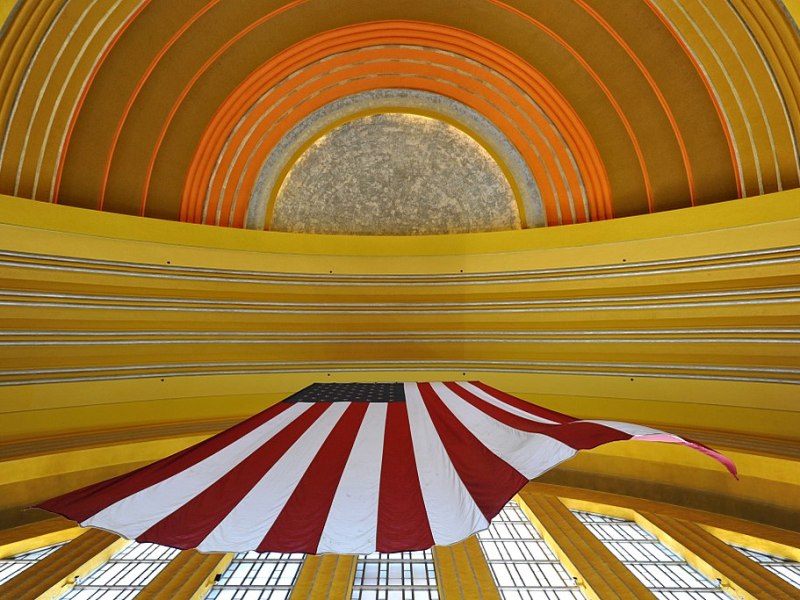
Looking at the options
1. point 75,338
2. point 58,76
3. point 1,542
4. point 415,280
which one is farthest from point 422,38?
point 1,542

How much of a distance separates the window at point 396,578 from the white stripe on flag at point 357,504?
0.92 m

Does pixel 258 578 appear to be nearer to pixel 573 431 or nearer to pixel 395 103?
pixel 573 431

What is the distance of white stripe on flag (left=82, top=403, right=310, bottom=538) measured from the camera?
214cm

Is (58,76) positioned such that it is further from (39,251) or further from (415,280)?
(415,280)

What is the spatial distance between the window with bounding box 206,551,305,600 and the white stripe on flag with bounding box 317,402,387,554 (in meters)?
1.27

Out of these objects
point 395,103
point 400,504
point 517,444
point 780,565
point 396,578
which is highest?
point 395,103

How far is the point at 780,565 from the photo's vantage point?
3.85 meters

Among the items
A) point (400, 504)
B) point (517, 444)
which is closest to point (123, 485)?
point (400, 504)

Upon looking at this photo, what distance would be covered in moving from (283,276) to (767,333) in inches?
283

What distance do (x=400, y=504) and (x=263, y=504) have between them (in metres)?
0.79

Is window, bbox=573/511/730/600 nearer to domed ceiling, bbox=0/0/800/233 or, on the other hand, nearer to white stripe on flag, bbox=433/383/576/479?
white stripe on flag, bbox=433/383/576/479

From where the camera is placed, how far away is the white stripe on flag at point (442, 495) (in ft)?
6.86

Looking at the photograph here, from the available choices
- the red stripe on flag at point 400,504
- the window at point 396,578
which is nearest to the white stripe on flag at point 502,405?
the red stripe on flag at point 400,504

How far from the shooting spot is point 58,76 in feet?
17.4
